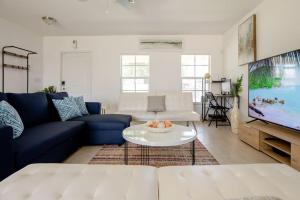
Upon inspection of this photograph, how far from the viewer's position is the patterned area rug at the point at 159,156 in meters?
2.36

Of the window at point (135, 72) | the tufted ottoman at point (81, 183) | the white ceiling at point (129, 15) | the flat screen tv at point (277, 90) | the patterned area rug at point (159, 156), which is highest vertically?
the white ceiling at point (129, 15)

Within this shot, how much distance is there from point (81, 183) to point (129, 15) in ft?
12.2

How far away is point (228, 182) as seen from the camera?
3.47 feet

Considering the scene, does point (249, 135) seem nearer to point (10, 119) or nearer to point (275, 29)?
point (275, 29)

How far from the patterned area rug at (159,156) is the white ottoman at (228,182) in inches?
44.2

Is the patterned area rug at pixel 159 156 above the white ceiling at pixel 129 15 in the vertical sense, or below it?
below

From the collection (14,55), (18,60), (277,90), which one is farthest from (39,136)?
(18,60)

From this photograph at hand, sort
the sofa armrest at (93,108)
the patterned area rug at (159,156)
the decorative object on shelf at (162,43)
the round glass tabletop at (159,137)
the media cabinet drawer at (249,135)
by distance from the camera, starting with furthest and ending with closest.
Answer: the decorative object on shelf at (162,43), the sofa armrest at (93,108), the media cabinet drawer at (249,135), the patterned area rug at (159,156), the round glass tabletop at (159,137)

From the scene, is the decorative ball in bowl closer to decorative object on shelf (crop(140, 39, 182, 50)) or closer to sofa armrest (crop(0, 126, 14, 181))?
sofa armrest (crop(0, 126, 14, 181))

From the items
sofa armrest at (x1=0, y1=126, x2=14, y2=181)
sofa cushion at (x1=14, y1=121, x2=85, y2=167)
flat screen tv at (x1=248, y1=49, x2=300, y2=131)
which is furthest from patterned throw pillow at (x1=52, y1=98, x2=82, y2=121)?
flat screen tv at (x1=248, y1=49, x2=300, y2=131)

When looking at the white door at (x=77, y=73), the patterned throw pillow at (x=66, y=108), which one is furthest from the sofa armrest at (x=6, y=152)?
the white door at (x=77, y=73)

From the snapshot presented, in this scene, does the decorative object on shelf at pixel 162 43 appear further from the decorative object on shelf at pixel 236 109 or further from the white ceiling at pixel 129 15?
the decorative object on shelf at pixel 236 109

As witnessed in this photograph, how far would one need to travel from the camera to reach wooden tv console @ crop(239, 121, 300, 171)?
2.06 meters

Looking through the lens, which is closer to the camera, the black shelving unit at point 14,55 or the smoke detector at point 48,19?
the smoke detector at point 48,19
